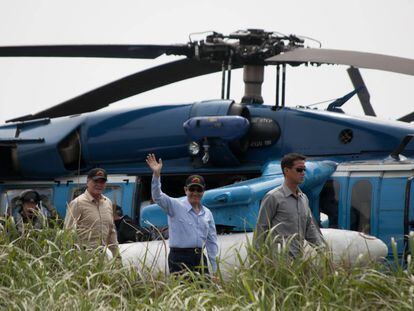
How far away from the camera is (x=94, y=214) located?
1080 centimetres

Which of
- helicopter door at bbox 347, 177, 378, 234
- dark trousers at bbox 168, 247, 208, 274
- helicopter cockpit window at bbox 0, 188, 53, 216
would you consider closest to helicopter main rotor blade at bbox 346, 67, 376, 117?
helicopter door at bbox 347, 177, 378, 234

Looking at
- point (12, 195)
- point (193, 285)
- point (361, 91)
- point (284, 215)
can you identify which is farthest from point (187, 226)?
point (361, 91)

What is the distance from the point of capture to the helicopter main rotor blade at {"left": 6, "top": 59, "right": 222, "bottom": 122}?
16469mm

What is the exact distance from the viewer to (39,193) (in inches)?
640

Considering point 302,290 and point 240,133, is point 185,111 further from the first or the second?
point 302,290

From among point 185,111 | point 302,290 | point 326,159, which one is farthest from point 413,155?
point 302,290

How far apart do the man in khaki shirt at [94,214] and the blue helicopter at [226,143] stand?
272cm

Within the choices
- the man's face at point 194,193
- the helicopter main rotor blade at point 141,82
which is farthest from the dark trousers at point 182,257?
the helicopter main rotor blade at point 141,82

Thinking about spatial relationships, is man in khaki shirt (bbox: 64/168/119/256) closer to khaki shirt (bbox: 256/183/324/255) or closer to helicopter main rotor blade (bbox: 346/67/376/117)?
khaki shirt (bbox: 256/183/324/255)

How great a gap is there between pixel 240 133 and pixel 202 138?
535 millimetres

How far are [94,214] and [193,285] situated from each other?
2.46 m

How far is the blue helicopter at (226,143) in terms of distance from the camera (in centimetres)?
1366

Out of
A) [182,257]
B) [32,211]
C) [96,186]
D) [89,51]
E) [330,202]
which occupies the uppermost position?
[89,51]

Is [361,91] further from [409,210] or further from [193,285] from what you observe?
[193,285]
